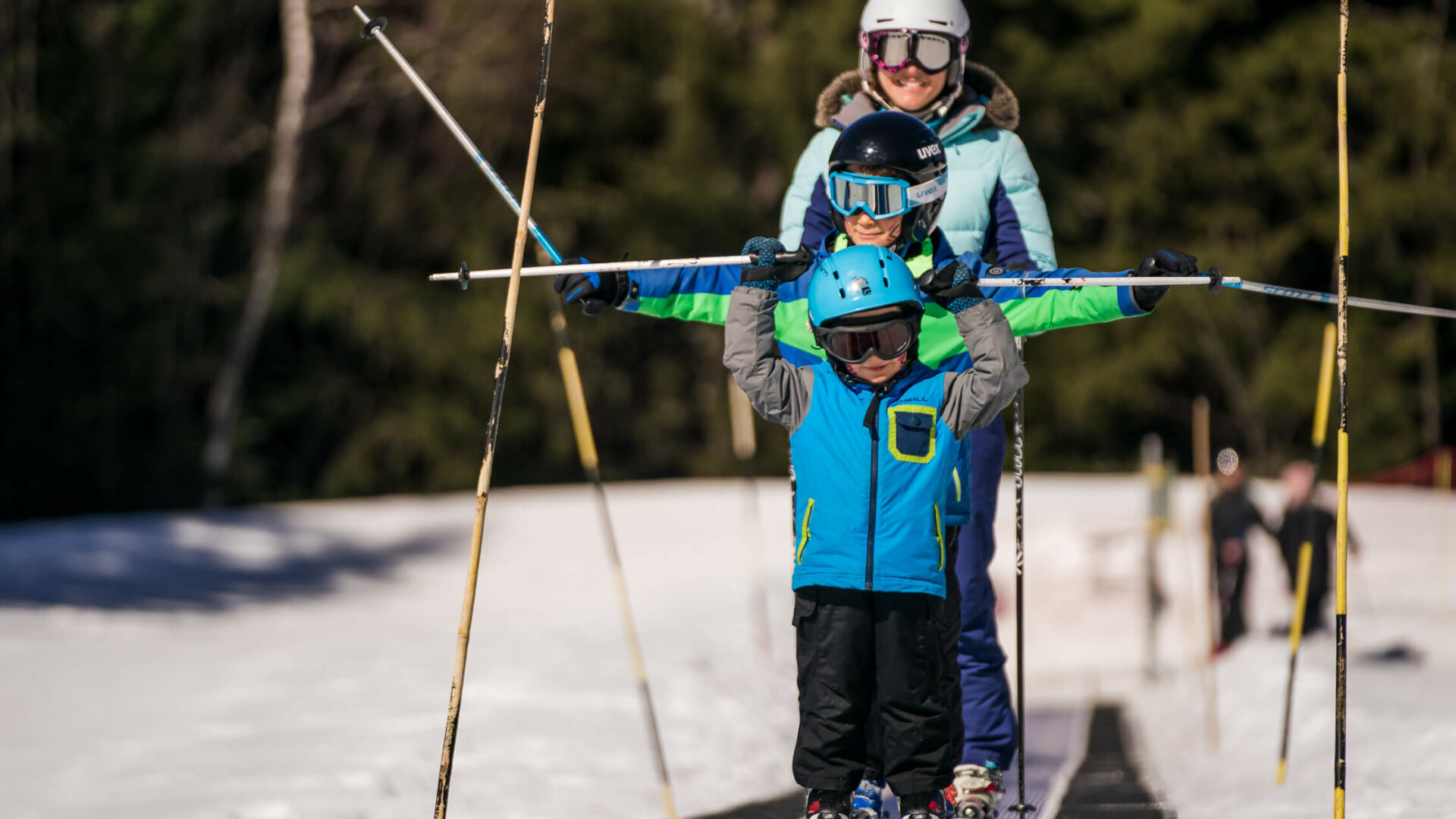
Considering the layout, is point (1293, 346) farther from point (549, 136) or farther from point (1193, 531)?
point (549, 136)

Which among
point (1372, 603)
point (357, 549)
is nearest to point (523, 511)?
point (357, 549)

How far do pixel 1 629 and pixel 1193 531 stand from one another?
8924 millimetres

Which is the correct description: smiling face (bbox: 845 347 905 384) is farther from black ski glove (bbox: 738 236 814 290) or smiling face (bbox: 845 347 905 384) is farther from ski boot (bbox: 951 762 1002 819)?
ski boot (bbox: 951 762 1002 819)

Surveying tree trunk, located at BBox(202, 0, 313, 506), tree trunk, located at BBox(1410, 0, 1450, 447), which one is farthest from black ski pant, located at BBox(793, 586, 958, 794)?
tree trunk, located at BBox(1410, 0, 1450, 447)

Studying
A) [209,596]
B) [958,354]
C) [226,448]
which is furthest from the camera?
[226,448]

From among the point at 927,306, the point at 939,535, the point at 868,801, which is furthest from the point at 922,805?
the point at 927,306

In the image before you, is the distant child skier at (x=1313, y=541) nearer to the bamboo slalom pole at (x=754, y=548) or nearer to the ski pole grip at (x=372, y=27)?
the bamboo slalom pole at (x=754, y=548)

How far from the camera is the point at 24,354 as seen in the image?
50.1 feet

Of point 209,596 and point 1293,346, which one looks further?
point 1293,346

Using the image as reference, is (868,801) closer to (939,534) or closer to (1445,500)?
(939,534)

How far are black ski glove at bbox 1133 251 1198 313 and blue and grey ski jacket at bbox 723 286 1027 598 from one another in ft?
0.94

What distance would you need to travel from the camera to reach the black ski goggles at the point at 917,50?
3.84 m

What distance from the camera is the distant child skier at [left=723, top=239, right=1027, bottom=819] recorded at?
326 cm

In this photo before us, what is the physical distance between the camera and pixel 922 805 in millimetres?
3324
